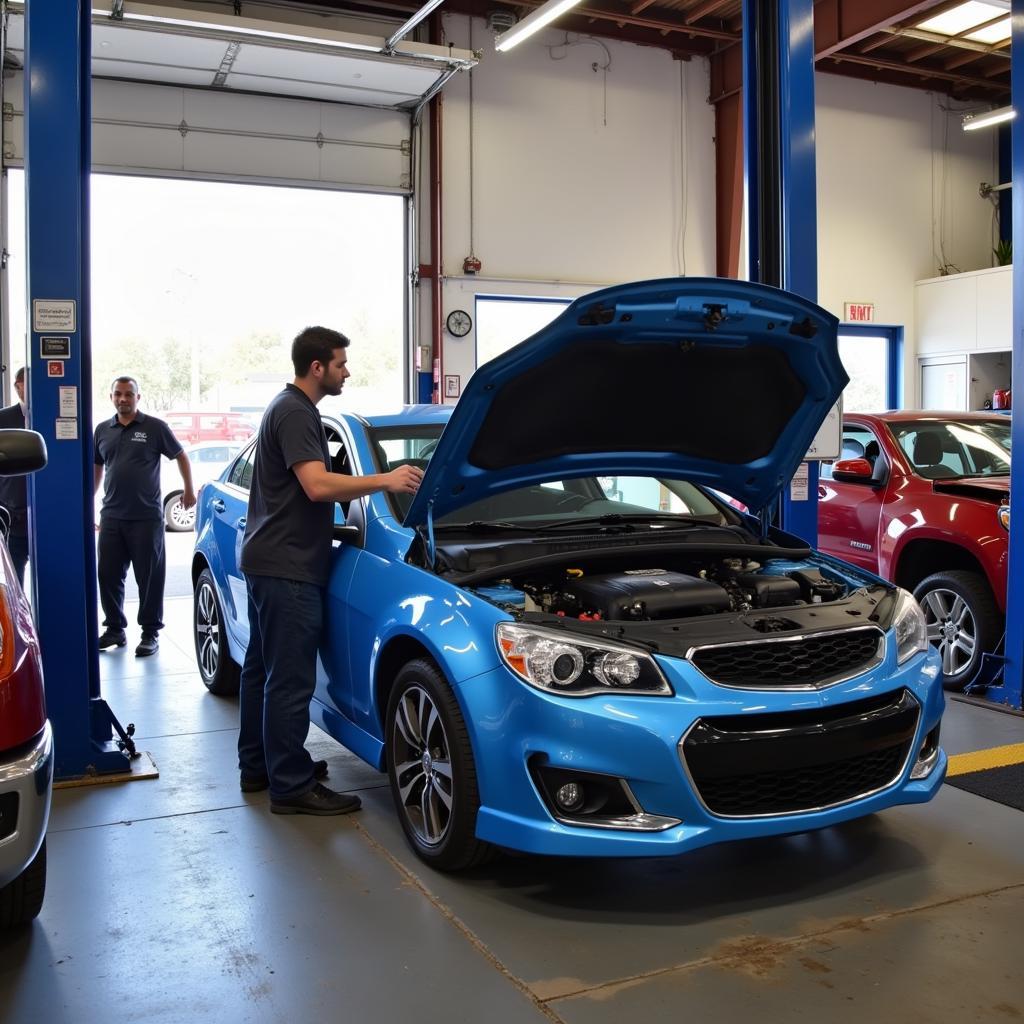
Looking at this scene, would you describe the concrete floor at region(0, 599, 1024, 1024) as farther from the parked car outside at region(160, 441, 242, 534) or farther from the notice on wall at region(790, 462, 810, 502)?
the parked car outside at region(160, 441, 242, 534)

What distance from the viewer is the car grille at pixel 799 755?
112 inches

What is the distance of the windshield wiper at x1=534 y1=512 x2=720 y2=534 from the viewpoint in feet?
12.8

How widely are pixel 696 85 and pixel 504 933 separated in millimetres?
12618

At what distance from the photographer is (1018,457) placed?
5422 mm

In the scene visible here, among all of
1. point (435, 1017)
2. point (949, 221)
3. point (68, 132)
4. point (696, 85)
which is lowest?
point (435, 1017)

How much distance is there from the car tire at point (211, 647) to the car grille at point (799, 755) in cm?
314

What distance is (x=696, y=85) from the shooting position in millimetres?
13562

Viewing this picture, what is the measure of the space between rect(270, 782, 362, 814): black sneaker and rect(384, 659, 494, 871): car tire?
1.30 feet

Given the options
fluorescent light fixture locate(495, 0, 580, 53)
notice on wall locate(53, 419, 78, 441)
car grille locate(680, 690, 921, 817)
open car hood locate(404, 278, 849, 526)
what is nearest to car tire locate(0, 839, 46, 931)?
open car hood locate(404, 278, 849, 526)

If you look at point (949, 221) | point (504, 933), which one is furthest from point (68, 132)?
point (949, 221)

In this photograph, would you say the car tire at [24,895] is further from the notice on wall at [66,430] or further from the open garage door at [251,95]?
the open garage door at [251,95]

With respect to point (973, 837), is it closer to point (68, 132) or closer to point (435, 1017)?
point (435, 1017)

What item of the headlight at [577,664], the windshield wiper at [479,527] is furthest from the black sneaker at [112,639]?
the headlight at [577,664]

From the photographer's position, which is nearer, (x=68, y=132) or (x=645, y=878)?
(x=645, y=878)
